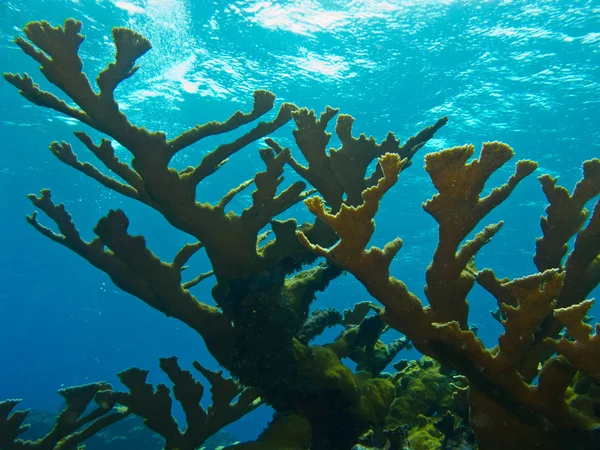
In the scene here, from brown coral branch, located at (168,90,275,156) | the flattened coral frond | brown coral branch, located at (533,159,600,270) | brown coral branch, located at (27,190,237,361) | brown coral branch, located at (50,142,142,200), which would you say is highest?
brown coral branch, located at (50,142,142,200)

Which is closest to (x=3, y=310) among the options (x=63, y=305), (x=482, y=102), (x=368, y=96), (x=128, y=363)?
(x=63, y=305)

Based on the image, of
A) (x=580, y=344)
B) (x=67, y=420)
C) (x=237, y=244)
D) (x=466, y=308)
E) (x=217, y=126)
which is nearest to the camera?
(x=580, y=344)

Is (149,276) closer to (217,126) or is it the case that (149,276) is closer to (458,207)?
(217,126)

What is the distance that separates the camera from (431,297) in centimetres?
282

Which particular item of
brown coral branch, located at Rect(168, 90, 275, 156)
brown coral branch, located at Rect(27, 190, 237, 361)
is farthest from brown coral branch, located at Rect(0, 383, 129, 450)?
A: brown coral branch, located at Rect(168, 90, 275, 156)

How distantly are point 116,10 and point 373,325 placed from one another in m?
15.4

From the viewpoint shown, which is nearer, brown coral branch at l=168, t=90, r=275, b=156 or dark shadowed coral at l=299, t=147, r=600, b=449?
dark shadowed coral at l=299, t=147, r=600, b=449

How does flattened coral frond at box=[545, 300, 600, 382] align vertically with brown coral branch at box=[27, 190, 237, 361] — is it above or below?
below

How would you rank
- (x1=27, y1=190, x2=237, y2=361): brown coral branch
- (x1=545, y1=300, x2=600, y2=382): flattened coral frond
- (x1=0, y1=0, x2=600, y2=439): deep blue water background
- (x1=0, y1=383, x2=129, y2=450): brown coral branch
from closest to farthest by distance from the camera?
(x1=545, y1=300, x2=600, y2=382): flattened coral frond, (x1=27, y1=190, x2=237, y2=361): brown coral branch, (x1=0, y1=383, x2=129, y2=450): brown coral branch, (x1=0, y1=0, x2=600, y2=439): deep blue water background

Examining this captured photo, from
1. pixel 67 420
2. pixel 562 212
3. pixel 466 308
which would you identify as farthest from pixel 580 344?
pixel 67 420

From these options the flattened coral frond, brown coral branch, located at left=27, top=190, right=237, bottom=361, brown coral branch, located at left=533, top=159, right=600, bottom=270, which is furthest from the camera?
brown coral branch, located at left=27, top=190, right=237, bottom=361

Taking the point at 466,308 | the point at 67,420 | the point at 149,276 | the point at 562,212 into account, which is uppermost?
the point at 149,276

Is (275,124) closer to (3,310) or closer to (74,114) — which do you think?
(74,114)

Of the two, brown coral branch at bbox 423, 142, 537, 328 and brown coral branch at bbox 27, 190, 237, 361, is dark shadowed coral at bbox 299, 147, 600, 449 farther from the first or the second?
brown coral branch at bbox 27, 190, 237, 361
